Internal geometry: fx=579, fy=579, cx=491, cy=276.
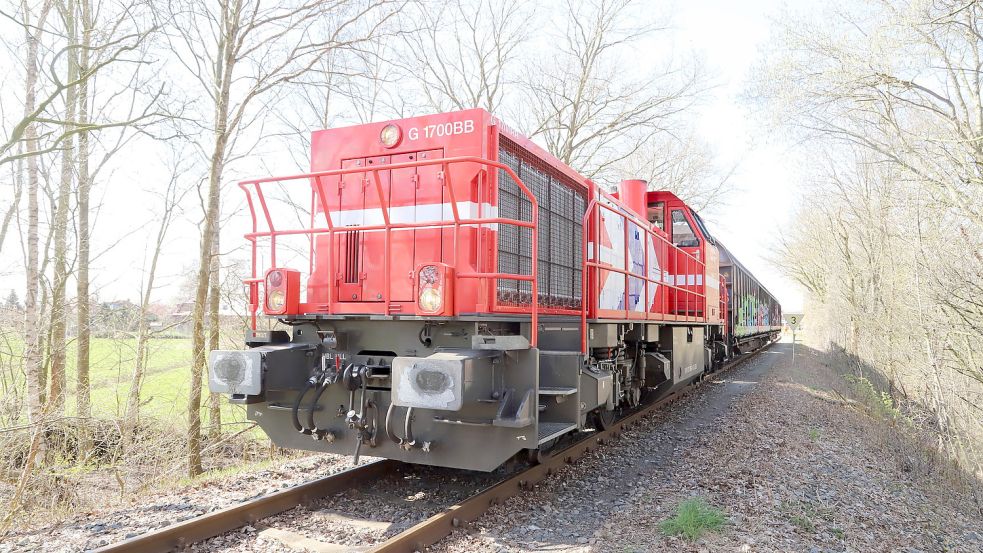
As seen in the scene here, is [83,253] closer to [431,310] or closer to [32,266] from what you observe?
[32,266]

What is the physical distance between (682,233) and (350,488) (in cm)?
786

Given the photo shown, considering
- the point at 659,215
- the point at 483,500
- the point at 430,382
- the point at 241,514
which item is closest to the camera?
the point at 430,382

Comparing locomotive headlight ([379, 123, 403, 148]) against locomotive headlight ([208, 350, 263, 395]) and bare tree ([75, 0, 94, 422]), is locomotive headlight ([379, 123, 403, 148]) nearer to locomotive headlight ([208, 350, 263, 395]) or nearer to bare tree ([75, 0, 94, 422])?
locomotive headlight ([208, 350, 263, 395])

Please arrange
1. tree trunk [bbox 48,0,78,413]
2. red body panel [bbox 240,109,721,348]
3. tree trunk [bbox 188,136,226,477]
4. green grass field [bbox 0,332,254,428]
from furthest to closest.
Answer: green grass field [bbox 0,332,254,428] → tree trunk [bbox 48,0,78,413] → tree trunk [bbox 188,136,226,477] → red body panel [bbox 240,109,721,348]

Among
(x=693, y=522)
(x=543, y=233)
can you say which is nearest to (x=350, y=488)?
(x=693, y=522)

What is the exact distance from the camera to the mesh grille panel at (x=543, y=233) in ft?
16.9

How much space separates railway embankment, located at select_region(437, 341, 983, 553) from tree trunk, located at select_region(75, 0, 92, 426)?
22.0 feet

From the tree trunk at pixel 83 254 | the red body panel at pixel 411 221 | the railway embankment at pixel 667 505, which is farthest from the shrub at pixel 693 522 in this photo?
the tree trunk at pixel 83 254

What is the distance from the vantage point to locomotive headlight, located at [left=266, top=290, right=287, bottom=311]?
4840 mm

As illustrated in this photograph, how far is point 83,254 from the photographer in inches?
396

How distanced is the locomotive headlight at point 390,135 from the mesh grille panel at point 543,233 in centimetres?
95

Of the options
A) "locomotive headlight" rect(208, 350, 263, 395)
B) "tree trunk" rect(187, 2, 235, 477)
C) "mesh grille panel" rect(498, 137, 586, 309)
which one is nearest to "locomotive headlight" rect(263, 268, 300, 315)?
"locomotive headlight" rect(208, 350, 263, 395)

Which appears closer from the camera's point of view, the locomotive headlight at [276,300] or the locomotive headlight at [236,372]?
the locomotive headlight at [236,372]

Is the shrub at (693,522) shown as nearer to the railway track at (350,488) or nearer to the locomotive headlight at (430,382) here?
the railway track at (350,488)
